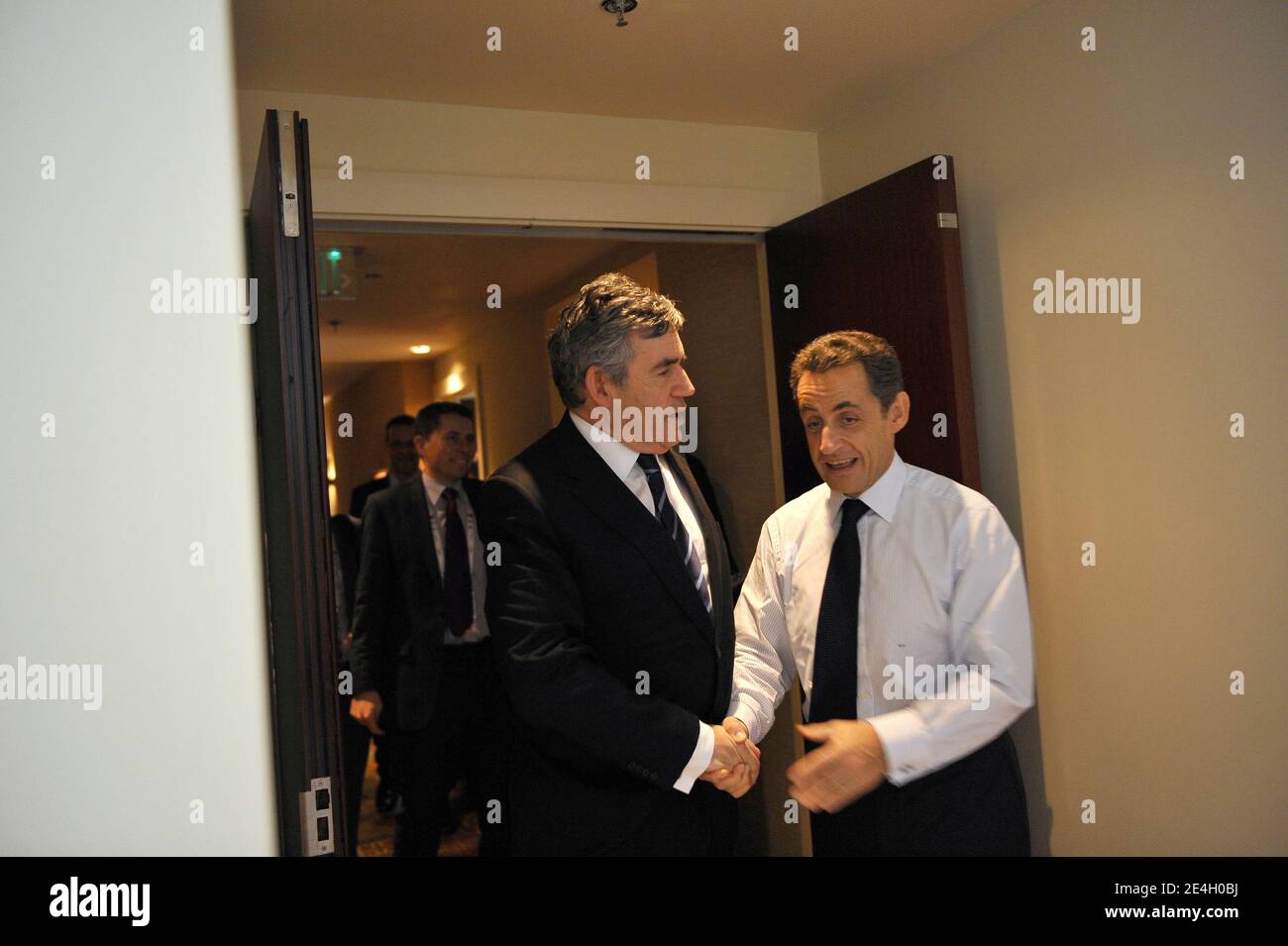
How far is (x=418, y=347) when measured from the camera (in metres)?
9.23

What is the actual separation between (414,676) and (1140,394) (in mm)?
2435

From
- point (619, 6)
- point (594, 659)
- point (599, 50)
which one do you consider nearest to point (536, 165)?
point (599, 50)

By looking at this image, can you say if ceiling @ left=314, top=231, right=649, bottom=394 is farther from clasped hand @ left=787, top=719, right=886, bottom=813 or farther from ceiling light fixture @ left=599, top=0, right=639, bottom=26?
clasped hand @ left=787, top=719, right=886, bottom=813

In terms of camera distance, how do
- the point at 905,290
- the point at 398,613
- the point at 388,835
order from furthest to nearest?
1. the point at 388,835
2. the point at 398,613
3. the point at 905,290

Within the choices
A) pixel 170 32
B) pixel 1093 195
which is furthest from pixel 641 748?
pixel 1093 195

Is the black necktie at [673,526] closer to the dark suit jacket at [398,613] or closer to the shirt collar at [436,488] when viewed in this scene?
the dark suit jacket at [398,613]

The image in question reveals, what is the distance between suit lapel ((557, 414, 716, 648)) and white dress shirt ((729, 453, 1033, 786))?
0.29 meters

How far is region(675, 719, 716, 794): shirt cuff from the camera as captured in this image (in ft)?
6.34

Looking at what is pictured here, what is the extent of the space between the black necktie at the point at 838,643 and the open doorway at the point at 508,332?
47.8 inches

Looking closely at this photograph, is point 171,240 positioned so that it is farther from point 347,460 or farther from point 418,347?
point 347,460

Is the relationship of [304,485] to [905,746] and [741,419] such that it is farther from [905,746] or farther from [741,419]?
[741,419]

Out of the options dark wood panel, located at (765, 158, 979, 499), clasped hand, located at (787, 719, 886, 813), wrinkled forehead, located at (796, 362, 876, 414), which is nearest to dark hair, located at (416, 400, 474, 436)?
dark wood panel, located at (765, 158, 979, 499)

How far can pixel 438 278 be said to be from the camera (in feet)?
21.6

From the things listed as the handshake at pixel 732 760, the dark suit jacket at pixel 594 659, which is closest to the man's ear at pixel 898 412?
the dark suit jacket at pixel 594 659
